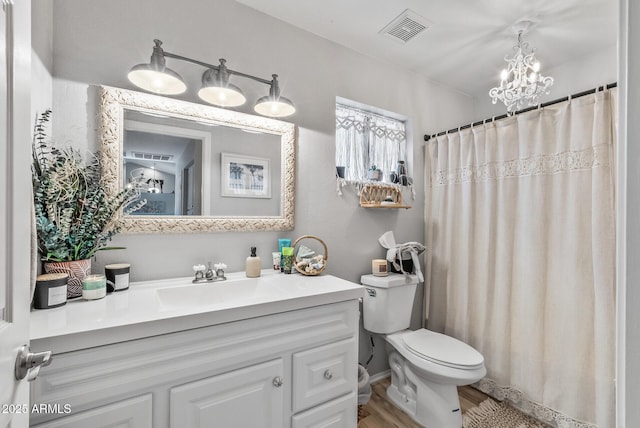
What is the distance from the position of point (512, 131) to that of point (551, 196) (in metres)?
0.49

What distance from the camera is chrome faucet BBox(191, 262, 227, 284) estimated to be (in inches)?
54.4

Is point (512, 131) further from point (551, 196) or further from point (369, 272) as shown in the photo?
point (369, 272)

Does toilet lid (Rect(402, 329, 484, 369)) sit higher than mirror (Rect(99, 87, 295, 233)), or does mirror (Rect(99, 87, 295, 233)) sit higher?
mirror (Rect(99, 87, 295, 233))

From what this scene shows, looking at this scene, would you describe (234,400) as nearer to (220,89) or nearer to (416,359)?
(416,359)

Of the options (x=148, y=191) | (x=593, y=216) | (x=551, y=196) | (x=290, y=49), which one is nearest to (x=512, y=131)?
(x=551, y=196)

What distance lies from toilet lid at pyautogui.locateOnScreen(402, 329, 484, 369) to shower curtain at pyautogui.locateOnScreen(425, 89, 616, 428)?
1.17ft

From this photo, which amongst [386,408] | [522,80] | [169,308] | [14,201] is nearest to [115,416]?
[169,308]

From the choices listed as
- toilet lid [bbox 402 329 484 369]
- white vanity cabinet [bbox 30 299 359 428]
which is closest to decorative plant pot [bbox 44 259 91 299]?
white vanity cabinet [bbox 30 299 359 428]

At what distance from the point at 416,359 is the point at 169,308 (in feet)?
4.51

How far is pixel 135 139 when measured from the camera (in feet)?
4.36

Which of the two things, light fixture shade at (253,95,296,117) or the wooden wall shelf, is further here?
the wooden wall shelf

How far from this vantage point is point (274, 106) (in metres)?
1.56

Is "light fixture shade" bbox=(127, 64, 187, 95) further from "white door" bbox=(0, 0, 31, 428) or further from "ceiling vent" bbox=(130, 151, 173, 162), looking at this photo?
"white door" bbox=(0, 0, 31, 428)

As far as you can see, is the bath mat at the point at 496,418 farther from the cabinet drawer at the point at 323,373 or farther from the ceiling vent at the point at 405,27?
the ceiling vent at the point at 405,27
